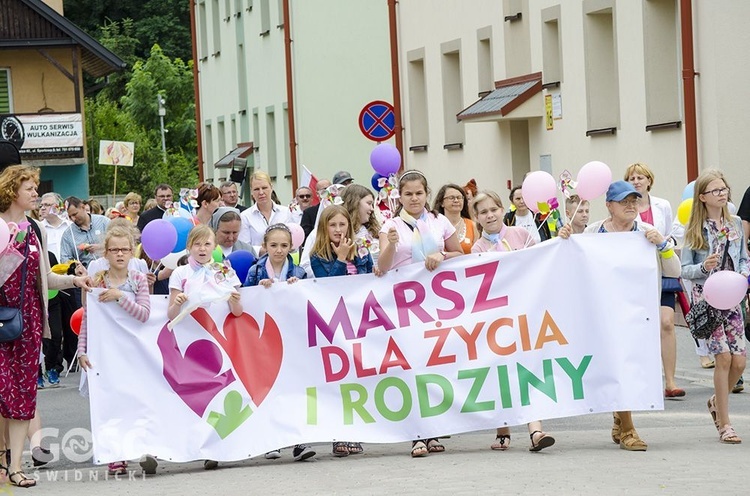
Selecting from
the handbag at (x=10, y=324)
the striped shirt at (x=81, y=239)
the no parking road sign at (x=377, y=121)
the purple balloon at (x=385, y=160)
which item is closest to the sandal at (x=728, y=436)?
the handbag at (x=10, y=324)

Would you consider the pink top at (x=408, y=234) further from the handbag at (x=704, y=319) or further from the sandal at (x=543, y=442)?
the handbag at (x=704, y=319)

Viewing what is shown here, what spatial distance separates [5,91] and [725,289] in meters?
44.1

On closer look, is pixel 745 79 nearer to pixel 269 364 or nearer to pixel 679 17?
pixel 679 17

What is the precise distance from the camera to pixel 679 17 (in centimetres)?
1958

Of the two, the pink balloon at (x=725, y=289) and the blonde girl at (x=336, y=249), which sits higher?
the blonde girl at (x=336, y=249)

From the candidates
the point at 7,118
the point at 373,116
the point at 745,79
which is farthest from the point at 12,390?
the point at 7,118

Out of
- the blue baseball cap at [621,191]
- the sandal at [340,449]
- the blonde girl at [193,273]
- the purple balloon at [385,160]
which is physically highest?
the purple balloon at [385,160]

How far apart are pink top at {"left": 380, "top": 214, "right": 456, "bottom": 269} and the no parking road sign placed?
12.7m

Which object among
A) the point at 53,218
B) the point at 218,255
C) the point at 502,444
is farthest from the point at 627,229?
the point at 53,218

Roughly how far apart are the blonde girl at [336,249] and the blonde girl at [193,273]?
25.6 inches

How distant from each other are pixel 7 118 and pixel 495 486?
42.1 metres

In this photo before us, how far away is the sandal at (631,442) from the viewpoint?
1023cm

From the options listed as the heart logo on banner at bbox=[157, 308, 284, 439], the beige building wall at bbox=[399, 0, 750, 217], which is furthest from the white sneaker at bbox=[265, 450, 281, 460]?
the beige building wall at bbox=[399, 0, 750, 217]

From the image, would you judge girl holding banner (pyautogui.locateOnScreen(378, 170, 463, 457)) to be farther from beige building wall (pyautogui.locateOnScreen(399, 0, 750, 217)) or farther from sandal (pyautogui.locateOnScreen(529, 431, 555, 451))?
beige building wall (pyautogui.locateOnScreen(399, 0, 750, 217))
